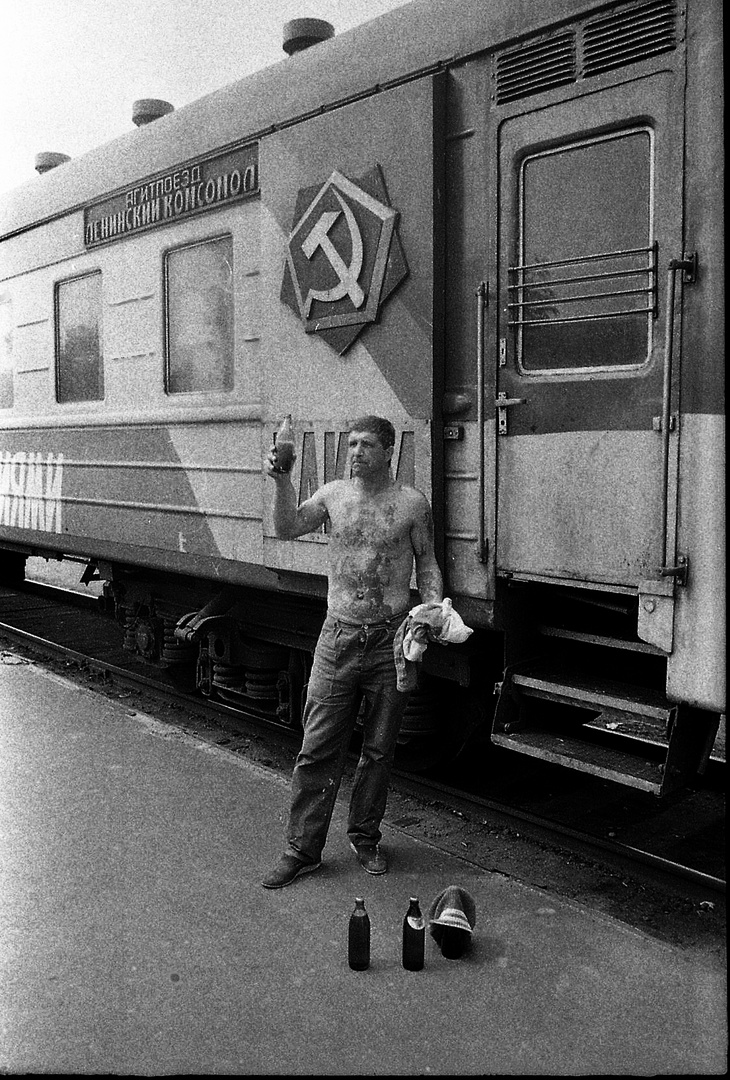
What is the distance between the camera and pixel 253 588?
640 cm

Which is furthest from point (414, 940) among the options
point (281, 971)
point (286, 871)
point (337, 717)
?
point (337, 717)

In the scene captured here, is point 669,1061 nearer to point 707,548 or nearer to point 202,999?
point 202,999

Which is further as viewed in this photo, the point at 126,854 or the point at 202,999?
the point at 126,854

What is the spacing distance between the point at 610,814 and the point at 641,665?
3.08 ft

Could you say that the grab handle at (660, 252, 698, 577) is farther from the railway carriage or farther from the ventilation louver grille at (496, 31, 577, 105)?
the ventilation louver grille at (496, 31, 577, 105)

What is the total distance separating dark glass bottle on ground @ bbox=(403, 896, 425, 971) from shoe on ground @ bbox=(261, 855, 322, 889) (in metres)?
0.84

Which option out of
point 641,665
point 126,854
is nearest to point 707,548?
point 641,665

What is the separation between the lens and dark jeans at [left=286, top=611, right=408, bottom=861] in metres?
4.46

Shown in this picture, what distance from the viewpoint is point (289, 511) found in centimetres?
443

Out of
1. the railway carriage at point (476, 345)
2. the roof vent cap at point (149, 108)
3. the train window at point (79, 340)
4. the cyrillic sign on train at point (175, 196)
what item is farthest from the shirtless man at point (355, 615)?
the roof vent cap at point (149, 108)

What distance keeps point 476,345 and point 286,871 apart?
7.86 feet

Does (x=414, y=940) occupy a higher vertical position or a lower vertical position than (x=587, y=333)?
lower

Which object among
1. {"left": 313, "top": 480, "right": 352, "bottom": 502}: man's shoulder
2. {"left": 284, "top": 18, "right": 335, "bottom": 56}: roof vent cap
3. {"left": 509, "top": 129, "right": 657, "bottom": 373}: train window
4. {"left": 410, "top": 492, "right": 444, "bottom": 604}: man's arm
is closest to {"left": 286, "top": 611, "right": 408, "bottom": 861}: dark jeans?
{"left": 410, "top": 492, "right": 444, "bottom": 604}: man's arm

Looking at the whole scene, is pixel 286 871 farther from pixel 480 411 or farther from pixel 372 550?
pixel 480 411
